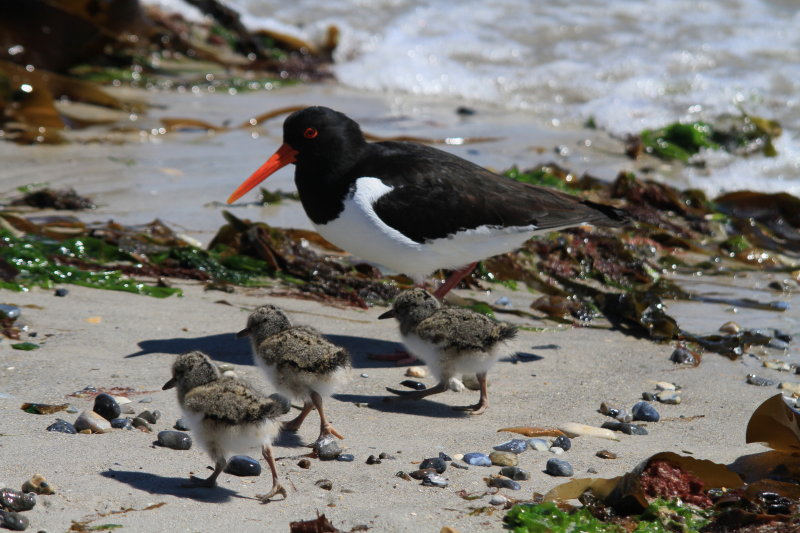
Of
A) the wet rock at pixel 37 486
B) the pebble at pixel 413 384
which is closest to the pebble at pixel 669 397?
the pebble at pixel 413 384

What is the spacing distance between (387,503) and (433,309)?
158 cm

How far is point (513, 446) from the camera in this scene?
3.67m

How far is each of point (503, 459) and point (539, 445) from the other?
0.86 feet

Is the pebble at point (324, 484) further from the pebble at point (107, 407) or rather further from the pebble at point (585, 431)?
the pebble at point (585, 431)

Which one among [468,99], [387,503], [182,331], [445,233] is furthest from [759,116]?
[387,503]

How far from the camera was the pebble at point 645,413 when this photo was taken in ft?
13.6

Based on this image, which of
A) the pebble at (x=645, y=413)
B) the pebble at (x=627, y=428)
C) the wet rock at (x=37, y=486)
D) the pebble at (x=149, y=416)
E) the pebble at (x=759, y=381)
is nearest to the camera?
the wet rock at (x=37, y=486)

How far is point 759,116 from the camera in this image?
33.3ft

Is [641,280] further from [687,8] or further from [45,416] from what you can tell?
[687,8]

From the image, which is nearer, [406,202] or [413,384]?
[413,384]

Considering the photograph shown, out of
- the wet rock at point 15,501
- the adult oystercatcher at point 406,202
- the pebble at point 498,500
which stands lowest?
the wet rock at point 15,501

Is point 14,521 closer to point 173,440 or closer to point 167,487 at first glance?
point 167,487

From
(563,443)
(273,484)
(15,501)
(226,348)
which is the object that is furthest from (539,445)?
(15,501)

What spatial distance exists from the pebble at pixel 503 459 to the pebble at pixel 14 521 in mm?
1663
